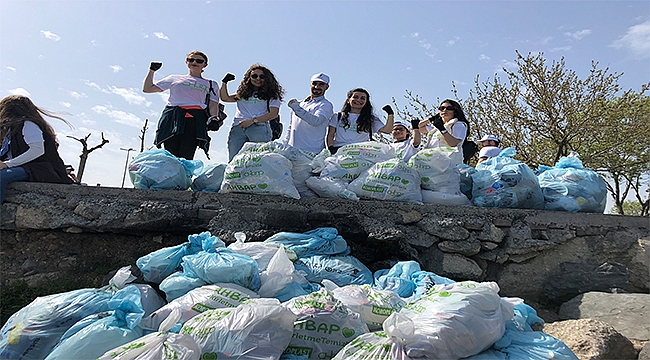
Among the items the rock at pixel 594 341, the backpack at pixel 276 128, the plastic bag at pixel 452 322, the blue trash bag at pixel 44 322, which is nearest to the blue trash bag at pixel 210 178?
the backpack at pixel 276 128

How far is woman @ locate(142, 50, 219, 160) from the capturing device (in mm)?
3805

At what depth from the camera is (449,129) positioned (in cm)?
373

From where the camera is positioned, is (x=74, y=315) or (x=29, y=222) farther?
(x=29, y=222)

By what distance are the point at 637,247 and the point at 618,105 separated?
8.78 metres

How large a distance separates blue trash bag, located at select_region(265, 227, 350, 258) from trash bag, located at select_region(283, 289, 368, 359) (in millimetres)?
811

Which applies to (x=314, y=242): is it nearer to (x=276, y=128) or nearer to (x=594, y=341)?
(x=594, y=341)

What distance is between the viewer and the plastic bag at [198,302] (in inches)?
77.9

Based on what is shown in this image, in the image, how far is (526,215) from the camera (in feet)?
10.5

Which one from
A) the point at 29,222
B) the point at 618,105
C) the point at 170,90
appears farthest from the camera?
the point at 618,105

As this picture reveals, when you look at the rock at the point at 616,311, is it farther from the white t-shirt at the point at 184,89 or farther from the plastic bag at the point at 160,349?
the white t-shirt at the point at 184,89

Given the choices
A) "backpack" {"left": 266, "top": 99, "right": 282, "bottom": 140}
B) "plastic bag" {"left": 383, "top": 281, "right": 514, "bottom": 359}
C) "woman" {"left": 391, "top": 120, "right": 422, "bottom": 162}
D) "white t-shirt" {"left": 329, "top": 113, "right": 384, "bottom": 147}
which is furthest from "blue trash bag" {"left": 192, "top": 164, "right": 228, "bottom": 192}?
"plastic bag" {"left": 383, "top": 281, "right": 514, "bottom": 359}

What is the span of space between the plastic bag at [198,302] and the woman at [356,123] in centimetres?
221

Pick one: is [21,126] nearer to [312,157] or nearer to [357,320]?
[312,157]

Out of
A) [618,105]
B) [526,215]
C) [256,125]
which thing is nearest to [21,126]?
[256,125]
